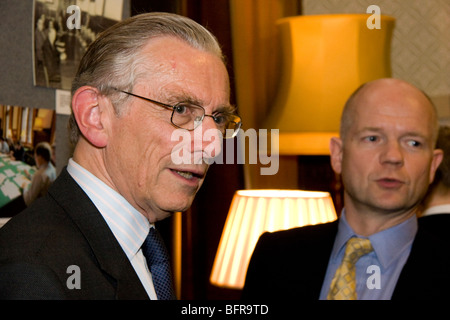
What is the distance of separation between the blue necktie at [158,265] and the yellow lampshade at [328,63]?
1.17 metres

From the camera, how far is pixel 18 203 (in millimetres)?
1628

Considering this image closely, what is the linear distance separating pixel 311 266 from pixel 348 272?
0.40 ft

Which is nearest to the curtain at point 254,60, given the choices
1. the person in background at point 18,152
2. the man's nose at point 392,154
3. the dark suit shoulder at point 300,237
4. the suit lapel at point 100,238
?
the dark suit shoulder at point 300,237

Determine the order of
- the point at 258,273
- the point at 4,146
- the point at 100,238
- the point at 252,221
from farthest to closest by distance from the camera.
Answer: the point at 252,221 → the point at 258,273 → the point at 4,146 → the point at 100,238

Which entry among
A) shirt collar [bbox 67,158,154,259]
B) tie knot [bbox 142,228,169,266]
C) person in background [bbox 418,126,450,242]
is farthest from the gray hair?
person in background [bbox 418,126,450,242]

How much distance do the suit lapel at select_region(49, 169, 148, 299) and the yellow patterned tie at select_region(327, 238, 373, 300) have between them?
0.84m

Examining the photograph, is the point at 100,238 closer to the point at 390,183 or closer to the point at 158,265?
the point at 158,265

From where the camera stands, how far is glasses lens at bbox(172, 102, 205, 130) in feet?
3.46

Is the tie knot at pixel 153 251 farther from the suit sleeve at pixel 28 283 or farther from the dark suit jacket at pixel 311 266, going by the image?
the dark suit jacket at pixel 311 266

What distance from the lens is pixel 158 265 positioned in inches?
41.1

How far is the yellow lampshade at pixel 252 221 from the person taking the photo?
6.64ft

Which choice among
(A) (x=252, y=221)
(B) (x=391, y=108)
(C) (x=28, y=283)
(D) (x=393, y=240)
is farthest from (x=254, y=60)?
(C) (x=28, y=283)

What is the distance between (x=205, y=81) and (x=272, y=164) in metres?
1.73
